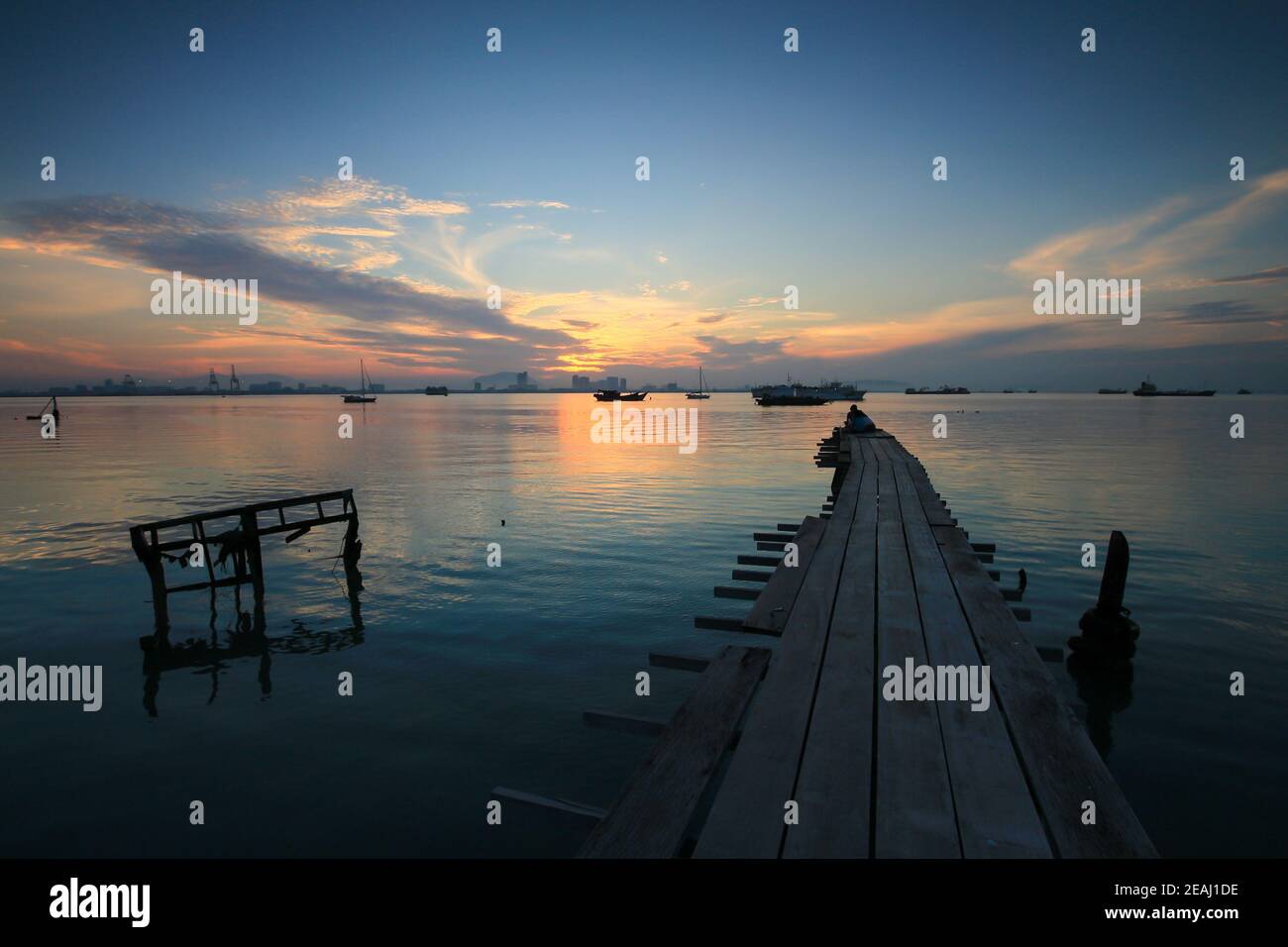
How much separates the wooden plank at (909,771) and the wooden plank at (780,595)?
4.28ft

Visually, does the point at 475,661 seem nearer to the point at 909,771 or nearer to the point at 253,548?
the point at 253,548

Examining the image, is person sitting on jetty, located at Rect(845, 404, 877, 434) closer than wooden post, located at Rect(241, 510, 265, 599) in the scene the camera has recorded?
No

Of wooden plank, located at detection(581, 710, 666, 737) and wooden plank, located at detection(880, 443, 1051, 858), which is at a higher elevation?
wooden plank, located at detection(880, 443, 1051, 858)

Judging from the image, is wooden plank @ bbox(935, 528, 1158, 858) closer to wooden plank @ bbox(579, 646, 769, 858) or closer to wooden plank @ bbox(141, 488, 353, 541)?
wooden plank @ bbox(579, 646, 769, 858)

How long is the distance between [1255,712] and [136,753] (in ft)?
56.7

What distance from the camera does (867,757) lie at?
5.14 meters

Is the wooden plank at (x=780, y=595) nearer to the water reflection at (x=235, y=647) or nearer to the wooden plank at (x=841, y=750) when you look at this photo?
the wooden plank at (x=841, y=750)

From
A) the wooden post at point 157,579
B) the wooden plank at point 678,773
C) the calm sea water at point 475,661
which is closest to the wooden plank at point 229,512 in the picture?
the wooden post at point 157,579

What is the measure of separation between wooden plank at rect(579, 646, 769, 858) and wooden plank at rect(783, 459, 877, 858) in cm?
74

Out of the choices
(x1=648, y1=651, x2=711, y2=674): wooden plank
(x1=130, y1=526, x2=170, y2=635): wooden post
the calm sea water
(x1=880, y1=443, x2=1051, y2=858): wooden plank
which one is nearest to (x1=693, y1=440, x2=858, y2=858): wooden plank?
(x1=648, y1=651, x2=711, y2=674): wooden plank

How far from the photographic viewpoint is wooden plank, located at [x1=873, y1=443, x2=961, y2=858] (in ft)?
13.6

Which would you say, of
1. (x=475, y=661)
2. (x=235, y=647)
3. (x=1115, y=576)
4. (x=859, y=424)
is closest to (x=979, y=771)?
(x=1115, y=576)

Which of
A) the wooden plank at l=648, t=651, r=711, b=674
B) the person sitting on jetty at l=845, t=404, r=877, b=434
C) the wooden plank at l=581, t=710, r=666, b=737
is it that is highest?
the person sitting on jetty at l=845, t=404, r=877, b=434

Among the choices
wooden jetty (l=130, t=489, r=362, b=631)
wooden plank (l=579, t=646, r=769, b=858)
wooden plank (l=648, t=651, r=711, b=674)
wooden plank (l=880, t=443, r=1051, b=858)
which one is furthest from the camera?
wooden jetty (l=130, t=489, r=362, b=631)
